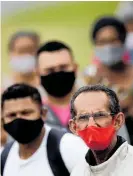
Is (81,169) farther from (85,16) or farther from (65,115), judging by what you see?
(85,16)

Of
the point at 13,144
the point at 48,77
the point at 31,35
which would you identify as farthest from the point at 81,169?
the point at 31,35

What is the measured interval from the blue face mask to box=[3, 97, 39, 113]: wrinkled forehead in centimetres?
83

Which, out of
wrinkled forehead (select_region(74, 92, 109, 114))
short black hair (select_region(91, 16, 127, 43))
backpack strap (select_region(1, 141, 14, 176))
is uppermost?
short black hair (select_region(91, 16, 127, 43))

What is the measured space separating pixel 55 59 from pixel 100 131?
0.75 m

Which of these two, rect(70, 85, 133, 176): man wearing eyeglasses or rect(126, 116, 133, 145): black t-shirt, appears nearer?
rect(70, 85, 133, 176): man wearing eyeglasses

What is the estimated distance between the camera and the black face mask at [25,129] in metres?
1.95

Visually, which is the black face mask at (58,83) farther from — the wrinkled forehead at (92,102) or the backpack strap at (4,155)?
the wrinkled forehead at (92,102)

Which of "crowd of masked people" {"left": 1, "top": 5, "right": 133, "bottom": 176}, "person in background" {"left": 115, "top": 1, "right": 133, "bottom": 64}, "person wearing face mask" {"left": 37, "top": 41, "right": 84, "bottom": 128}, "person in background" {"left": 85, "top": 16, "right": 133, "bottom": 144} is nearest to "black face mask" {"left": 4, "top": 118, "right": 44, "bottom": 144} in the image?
"crowd of masked people" {"left": 1, "top": 5, "right": 133, "bottom": 176}

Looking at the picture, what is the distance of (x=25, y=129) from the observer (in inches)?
77.2

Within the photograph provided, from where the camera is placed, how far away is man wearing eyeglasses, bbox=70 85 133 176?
1.52 metres

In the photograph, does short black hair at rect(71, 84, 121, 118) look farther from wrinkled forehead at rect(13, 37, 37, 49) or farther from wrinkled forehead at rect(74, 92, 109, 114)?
wrinkled forehead at rect(13, 37, 37, 49)

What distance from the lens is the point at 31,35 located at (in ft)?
10.9

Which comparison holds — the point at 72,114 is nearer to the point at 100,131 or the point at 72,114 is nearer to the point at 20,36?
the point at 100,131

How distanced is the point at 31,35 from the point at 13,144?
54.0 inches
